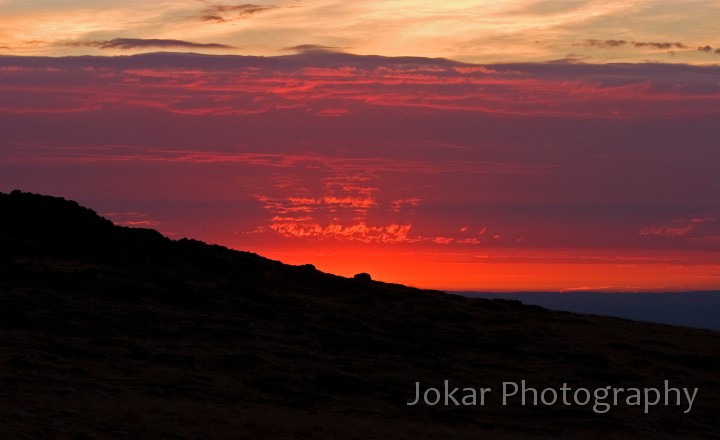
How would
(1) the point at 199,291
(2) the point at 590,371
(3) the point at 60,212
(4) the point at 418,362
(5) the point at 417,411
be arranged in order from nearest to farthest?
(5) the point at 417,411 → (4) the point at 418,362 → (2) the point at 590,371 → (1) the point at 199,291 → (3) the point at 60,212

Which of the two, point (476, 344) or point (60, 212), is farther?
point (60, 212)

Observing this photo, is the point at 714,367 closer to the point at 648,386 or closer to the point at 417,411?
the point at 648,386

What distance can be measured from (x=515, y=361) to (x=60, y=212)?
741 inches

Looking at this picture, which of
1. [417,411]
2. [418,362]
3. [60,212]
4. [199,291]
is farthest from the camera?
[60,212]

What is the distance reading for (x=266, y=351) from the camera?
1206 inches

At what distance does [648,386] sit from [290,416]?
14019 millimetres

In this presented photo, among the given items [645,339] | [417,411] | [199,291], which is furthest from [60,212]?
[645,339]

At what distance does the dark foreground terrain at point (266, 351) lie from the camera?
23172 mm

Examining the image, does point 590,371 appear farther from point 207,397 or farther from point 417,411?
point 207,397

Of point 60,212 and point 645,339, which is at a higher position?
point 60,212

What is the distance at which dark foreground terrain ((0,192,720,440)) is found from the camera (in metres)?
23.2

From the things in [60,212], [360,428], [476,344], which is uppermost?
[60,212]

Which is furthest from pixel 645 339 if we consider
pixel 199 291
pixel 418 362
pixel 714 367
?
pixel 199 291

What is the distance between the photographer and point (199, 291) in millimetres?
37406
